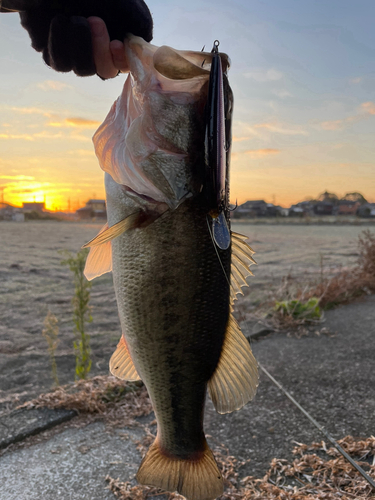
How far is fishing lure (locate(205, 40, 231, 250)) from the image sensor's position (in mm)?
1378

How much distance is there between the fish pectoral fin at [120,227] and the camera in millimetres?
1667

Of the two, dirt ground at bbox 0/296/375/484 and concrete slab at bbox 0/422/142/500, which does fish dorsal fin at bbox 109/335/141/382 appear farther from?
concrete slab at bbox 0/422/142/500

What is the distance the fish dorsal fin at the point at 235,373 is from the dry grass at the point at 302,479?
44.1 inches

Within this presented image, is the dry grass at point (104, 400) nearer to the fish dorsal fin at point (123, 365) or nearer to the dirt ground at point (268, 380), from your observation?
the dirt ground at point (268, 380)

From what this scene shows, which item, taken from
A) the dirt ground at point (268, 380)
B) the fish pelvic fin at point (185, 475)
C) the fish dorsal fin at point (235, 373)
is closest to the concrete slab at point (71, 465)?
the dirt ground at point (268, 380)

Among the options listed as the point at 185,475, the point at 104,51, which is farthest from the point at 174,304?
the point at 104,51

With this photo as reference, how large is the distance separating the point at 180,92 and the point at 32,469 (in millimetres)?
2780

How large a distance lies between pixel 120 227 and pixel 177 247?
9.9 inches

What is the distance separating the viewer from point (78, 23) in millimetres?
1837

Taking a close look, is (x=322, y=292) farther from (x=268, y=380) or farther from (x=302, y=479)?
(x=302, y=479)

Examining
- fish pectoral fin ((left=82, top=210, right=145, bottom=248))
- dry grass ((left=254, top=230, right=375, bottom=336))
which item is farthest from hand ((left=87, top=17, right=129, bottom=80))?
dry grass ((left=254, top=230, right=375, bottom=336))

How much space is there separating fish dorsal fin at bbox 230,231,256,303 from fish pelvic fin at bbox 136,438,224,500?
794mm

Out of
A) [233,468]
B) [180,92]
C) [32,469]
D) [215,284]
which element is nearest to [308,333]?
[233,468]

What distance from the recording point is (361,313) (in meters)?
7.17
